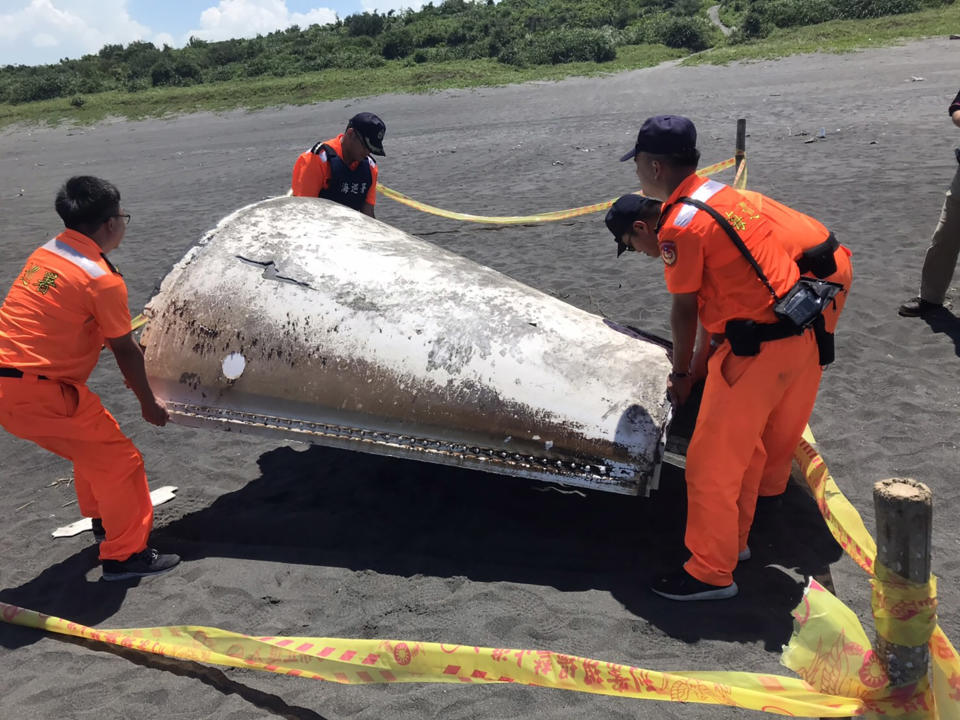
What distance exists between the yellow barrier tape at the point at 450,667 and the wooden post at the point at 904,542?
169 millimetres

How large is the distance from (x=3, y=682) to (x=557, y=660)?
2211 mm

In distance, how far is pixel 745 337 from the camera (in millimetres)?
2574

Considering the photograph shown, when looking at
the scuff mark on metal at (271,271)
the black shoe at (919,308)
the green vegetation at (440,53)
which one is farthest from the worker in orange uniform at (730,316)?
the green vegetation at (440,53)

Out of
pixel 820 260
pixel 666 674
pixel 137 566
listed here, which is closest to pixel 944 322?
pixel 820 260

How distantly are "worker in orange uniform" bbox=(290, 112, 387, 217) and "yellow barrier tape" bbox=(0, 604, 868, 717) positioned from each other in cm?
301

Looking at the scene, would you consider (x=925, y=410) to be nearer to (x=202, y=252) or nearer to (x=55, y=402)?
(x=202, y=252)

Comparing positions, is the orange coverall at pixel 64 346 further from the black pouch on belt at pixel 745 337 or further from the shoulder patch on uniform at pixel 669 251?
the black pouch on belt at pixel 745 337

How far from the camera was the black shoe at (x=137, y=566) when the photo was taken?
338cm

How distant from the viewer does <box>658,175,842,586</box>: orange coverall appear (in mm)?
2555

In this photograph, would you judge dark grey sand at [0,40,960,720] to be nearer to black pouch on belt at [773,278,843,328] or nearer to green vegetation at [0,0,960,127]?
black pouch on belt at [773,278,843,328]

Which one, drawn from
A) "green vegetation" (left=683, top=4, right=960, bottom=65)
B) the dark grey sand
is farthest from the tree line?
the dark grey sand

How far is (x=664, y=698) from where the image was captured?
86.2 inches

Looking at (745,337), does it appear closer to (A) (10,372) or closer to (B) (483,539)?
(B) (483,539)

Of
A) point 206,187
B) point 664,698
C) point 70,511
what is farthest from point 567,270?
point 206,187
